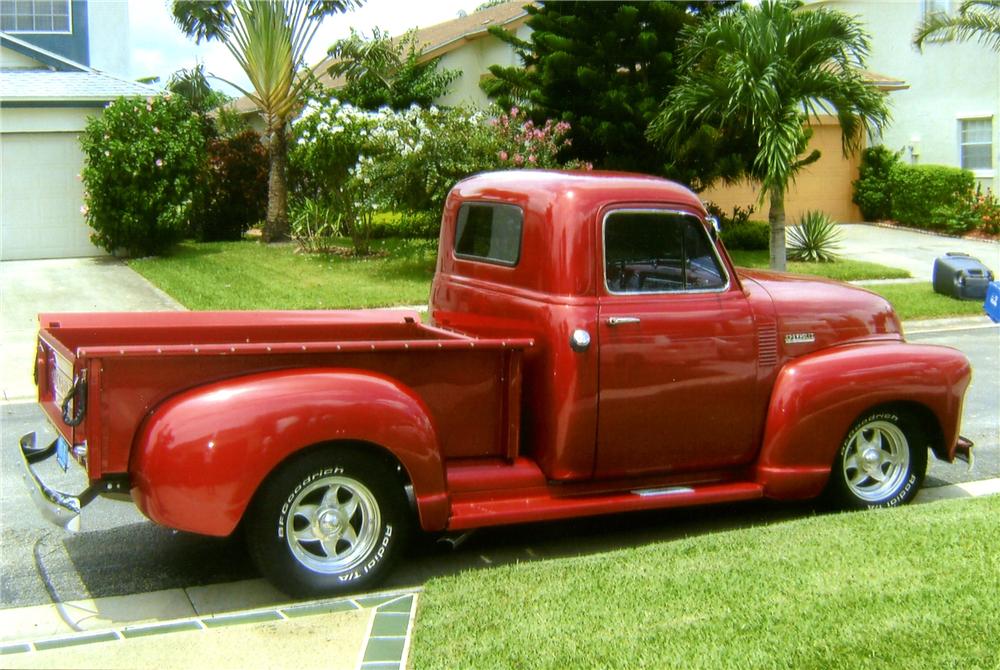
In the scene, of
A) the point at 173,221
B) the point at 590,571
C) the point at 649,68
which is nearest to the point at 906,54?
the point at 649,68

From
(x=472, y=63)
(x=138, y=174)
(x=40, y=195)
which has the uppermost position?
(x=472, y=63)

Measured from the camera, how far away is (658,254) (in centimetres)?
597

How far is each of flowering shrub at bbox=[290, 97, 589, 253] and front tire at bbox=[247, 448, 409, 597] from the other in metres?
12.6

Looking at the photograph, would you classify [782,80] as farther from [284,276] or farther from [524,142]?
[284,276]

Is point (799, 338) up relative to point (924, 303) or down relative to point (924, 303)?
up

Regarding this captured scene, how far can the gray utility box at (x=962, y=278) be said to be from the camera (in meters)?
16.2

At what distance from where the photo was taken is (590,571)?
4973 millimetres

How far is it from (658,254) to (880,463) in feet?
6.29

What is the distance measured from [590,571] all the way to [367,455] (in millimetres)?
1143

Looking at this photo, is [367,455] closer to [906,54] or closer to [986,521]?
[986,521]

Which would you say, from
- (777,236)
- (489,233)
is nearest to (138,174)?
(777,236)

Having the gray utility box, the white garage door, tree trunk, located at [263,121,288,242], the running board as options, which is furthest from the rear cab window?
tree trunk, located at [263,121,288,242]

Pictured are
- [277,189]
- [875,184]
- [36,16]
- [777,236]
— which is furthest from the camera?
[875,184]

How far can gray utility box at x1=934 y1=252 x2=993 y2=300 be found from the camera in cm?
1623
